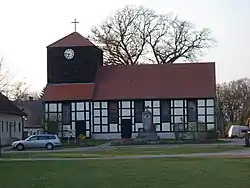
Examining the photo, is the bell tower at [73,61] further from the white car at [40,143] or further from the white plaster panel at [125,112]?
the white car at [40,143]

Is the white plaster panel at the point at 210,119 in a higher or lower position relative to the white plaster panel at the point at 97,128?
higher

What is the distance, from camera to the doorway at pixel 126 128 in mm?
71062

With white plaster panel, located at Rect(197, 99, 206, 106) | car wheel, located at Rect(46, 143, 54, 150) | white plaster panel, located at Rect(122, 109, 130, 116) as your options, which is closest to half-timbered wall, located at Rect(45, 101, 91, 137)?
white plaster panel, located at Rect(122, 109, 130, 116)

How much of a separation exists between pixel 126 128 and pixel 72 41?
1217 centimetres

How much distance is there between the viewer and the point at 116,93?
239 feet

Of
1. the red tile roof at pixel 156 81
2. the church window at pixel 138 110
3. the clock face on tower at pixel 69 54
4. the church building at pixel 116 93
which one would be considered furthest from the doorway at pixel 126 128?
the clock face on tower at pixel 69 54

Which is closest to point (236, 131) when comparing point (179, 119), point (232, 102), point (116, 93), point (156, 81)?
point (232, 102)

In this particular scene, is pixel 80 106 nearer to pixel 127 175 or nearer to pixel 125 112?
pixel 125 112

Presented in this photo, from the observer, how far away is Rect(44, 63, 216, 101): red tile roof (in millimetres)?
71812

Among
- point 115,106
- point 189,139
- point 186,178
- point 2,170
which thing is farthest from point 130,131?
point 186,178

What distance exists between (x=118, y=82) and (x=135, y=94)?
3.60m

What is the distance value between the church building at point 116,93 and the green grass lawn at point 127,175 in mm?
41365

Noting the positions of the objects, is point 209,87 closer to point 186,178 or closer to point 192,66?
point 192,66

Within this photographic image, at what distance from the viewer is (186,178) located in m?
21.3
